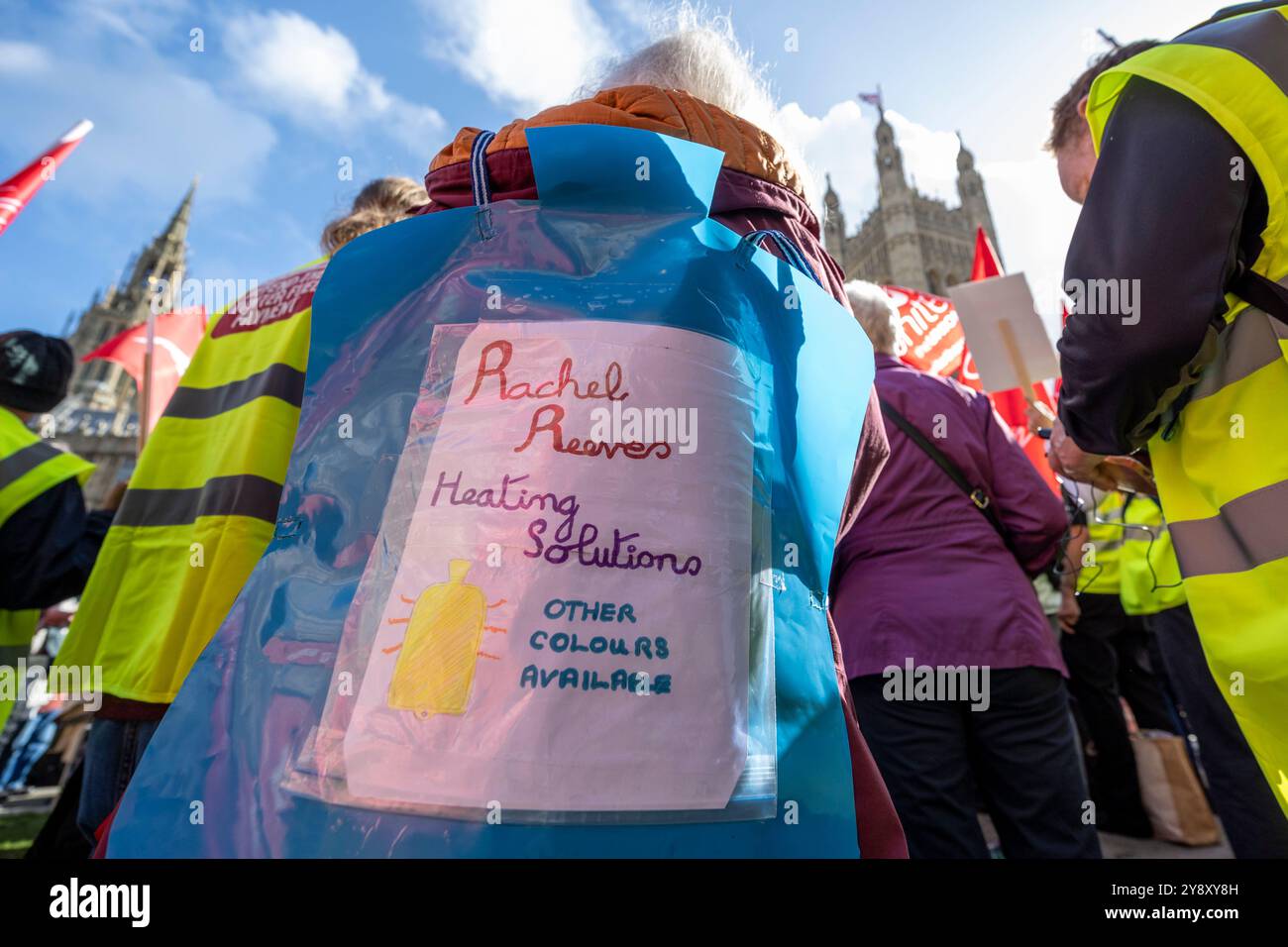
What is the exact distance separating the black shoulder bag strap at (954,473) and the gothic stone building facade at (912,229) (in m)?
32.2

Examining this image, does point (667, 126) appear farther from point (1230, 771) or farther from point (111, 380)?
point (111, 380)

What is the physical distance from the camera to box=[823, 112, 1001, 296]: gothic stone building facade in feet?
107

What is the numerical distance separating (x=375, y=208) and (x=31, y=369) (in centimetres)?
169

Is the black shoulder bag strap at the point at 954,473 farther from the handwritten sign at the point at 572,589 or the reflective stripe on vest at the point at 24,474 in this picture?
the reflective stripe on vest at the point at 24,474

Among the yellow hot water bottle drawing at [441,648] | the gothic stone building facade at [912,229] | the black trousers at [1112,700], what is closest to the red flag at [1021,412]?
the black trousers at [1112,700]

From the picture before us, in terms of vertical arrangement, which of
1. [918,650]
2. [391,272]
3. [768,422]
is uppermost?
[391,272]

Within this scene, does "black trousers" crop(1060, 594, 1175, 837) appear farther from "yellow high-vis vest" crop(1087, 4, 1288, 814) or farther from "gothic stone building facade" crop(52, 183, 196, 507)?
"gothic stone building facade" crop(52, 183, 196, 507)

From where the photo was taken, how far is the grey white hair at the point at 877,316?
2449 millimetres

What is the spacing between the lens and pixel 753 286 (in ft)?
2.88

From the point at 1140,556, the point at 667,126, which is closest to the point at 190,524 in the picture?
the point at 667,126
